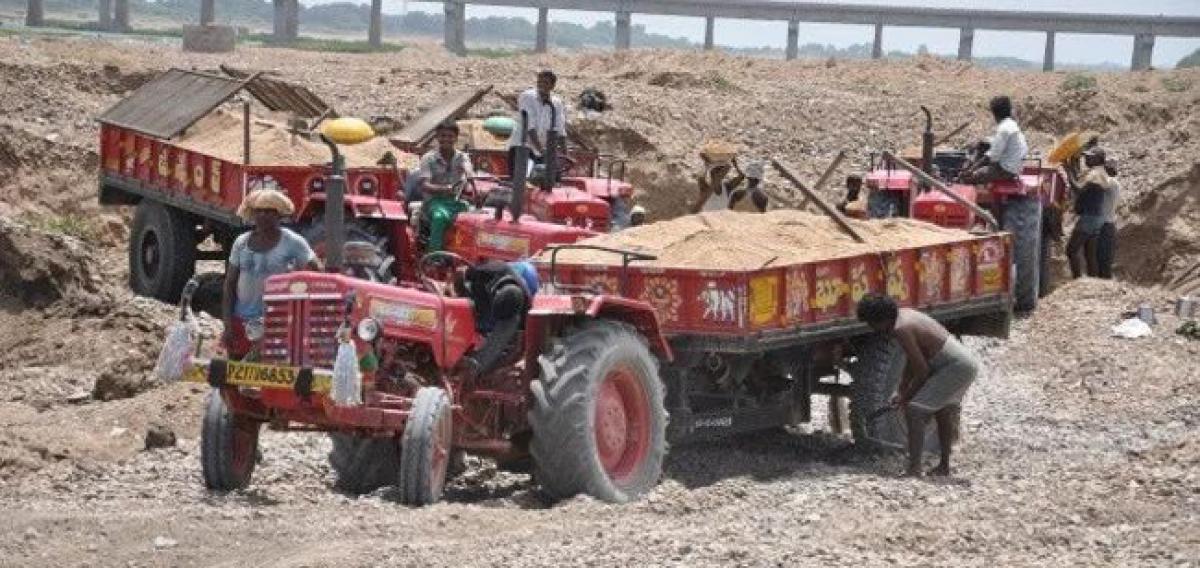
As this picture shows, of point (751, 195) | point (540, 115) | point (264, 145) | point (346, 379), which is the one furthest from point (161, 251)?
point (346, 379)

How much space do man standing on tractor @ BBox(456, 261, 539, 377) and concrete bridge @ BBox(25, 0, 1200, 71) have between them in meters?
57.8

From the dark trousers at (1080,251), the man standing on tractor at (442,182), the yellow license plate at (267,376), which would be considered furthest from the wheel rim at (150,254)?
the yellow license plate at (267,376)

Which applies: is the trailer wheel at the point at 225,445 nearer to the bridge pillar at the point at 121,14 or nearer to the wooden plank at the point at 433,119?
the wooden plank at the point at 433,119

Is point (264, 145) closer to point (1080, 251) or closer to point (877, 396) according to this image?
point (877, 396)

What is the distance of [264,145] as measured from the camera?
75.3ft

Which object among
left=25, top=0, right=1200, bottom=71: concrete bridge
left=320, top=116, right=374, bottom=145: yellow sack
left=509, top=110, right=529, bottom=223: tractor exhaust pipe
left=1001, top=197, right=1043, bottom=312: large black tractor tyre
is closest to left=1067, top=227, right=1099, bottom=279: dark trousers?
left=1001, top=197, right=1043, bottom=312: large black tractor tyre

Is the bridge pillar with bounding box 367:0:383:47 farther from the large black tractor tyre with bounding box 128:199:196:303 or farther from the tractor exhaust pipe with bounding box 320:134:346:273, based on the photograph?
the tractor exhaust pipe with bounding box 320:134:346:273

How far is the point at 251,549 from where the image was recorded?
1247cm

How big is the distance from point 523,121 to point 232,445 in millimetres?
6725

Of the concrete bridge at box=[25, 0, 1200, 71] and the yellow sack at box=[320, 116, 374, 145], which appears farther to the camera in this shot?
the concrete bridge at box=[25, 0, 1200, 71]

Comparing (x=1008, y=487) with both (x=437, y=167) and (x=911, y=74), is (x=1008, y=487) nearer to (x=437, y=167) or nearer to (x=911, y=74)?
(x=437, y=167)

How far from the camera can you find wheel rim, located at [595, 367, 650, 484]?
1460 cm

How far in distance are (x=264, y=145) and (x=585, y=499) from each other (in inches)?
380

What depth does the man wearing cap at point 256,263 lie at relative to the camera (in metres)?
14.3
